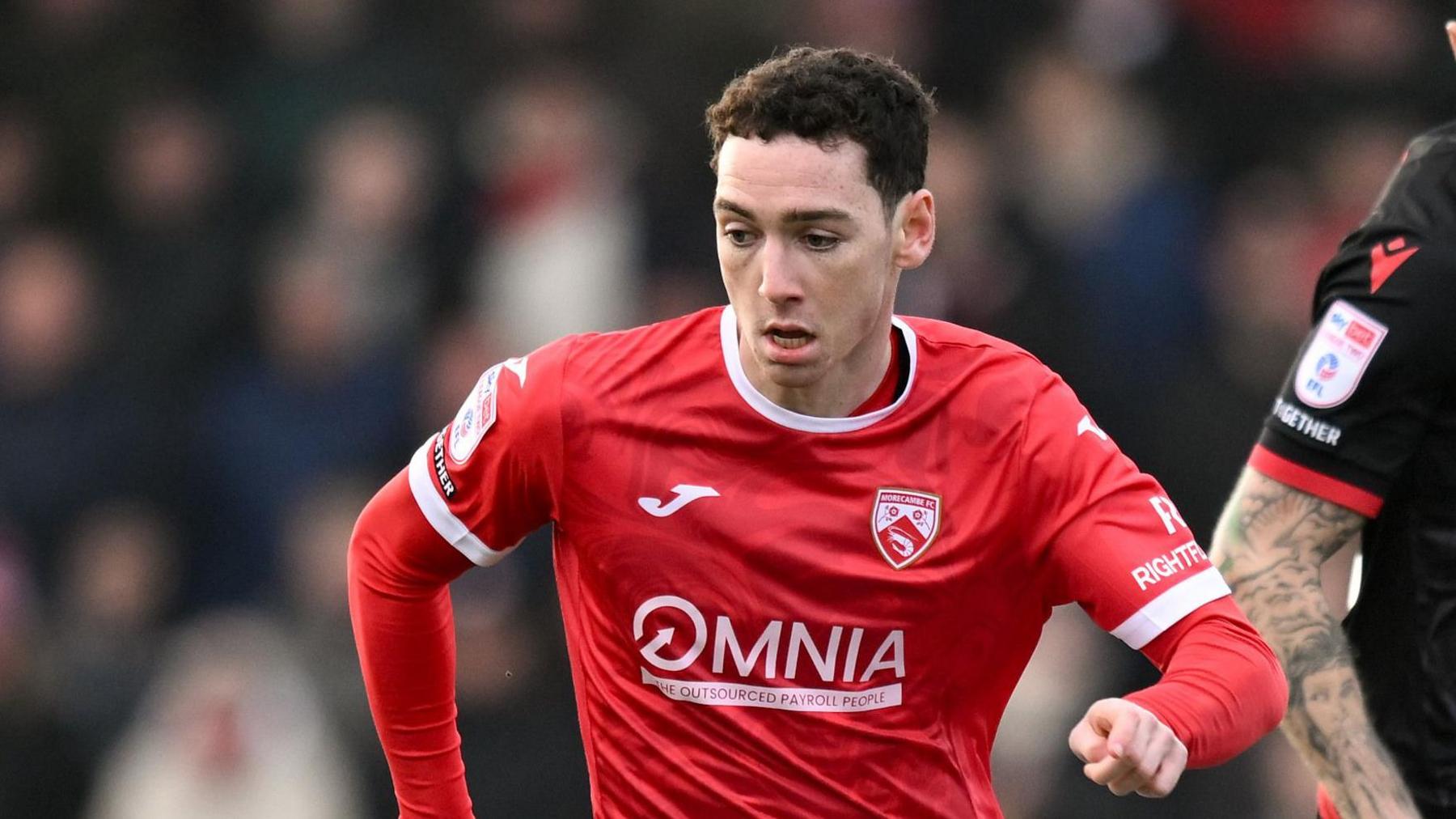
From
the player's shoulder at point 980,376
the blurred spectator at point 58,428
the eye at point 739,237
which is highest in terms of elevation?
the eye at point 739,237

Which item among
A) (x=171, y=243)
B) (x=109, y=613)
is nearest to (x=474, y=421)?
(x=109, y=613)

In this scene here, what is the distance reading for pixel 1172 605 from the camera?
3721 mm

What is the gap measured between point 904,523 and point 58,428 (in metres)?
5.30

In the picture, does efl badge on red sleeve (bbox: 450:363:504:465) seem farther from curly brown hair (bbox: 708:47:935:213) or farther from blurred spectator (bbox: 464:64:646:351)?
blurred spectator (bbox: 464:64:646:351)

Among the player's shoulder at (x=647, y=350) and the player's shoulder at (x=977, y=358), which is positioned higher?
the player's shoulder at (x=977, y=358)

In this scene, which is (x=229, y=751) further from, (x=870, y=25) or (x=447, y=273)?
(x=870, y=25)

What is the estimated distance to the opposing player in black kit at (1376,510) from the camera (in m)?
3.86

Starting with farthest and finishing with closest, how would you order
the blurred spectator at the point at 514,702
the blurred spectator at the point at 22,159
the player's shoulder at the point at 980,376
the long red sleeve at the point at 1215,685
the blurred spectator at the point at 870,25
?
the blurred spectator at the point at 22,159
the blurred spectator at the point at 870,25
the blurred spectator at the point at 514,702
the player's shoulder at the point at 980,376
the long red sleeve at the point at 1215,685

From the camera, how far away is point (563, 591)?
165 inches

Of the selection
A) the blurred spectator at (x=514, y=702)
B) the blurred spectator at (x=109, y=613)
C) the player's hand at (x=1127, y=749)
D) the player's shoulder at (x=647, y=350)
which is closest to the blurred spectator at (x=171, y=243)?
the blurred spectator at (x=109, y=613)

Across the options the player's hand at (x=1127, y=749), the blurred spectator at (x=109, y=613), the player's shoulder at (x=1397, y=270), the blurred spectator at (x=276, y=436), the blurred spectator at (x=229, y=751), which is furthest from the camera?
the blurred spectator at (x=276, y=436)

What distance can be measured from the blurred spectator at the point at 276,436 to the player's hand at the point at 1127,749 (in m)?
5.34

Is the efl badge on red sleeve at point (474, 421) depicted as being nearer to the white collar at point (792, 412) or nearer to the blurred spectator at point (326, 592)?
the white collar at point (792, 412)

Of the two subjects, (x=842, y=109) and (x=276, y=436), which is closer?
(x=842, y=109)
